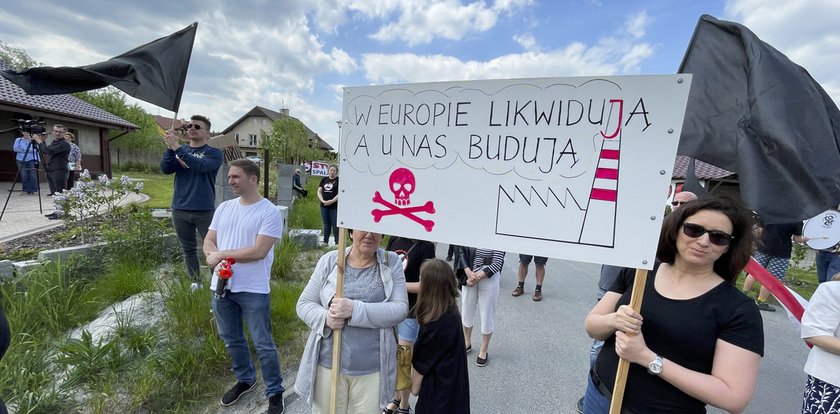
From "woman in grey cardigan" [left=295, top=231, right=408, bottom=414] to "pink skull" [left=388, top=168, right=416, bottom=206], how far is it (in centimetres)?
40

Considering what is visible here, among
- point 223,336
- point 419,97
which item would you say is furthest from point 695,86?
point 223,336

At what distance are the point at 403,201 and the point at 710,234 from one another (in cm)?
128

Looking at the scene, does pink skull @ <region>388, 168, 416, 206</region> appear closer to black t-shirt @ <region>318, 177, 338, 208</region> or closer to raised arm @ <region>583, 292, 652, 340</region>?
raised arm @ <region>583, 292, 652, 340</region>

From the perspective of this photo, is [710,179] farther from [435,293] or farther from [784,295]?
[435,293]

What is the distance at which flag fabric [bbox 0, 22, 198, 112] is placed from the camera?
7.98ft

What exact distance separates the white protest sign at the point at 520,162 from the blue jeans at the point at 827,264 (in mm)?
5935

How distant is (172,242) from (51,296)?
184cm

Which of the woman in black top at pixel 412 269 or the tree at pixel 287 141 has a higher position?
the tree at pixel 287 141

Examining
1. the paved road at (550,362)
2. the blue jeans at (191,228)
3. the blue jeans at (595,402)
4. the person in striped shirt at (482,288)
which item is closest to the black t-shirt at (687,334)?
the blue jeans at (595,402)

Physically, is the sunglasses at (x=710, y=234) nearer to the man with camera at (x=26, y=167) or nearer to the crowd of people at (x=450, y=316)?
the crowd of people at (x=450, y=316)

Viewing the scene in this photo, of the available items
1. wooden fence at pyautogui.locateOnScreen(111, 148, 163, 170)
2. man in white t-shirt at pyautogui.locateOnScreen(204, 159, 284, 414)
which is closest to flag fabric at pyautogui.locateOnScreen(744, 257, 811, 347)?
man in white t-shirt at pyautogui.locateOnScreen(204, 159, 284, 414)

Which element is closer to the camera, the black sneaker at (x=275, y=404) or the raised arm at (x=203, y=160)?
the black sneaker at (x=275, y=404)

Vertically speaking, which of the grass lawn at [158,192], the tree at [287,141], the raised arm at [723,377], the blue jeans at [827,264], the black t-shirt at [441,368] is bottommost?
the grass lawn at [158,192]

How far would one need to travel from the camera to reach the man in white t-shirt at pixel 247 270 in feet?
8.48
